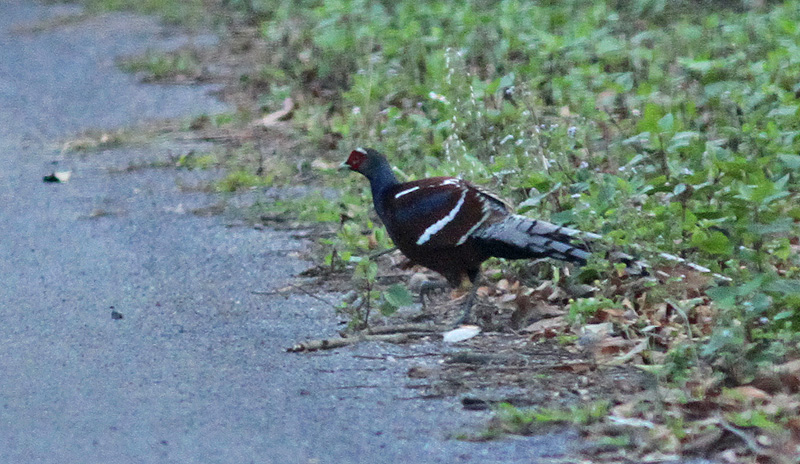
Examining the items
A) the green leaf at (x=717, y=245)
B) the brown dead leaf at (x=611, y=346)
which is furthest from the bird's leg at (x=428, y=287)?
the green leaf at (x=717, y=245)

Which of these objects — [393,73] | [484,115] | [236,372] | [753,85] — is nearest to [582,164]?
[484,115]

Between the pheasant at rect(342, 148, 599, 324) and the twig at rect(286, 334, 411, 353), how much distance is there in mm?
363

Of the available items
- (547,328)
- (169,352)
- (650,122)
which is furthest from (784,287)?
(169,352)

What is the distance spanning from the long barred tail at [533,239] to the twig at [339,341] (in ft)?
1.77

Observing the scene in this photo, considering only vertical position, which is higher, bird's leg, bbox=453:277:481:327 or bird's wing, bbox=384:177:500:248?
bird's wing, bbox=384:177:500:248

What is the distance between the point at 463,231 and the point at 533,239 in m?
0.31

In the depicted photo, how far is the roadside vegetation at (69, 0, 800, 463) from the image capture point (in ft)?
13.5

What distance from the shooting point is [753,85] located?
7.41m

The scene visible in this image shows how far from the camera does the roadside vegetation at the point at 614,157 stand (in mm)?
Answer: 4129

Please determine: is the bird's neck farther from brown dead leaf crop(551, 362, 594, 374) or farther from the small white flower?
the small white flower

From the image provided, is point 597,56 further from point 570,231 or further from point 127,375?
point 127,375

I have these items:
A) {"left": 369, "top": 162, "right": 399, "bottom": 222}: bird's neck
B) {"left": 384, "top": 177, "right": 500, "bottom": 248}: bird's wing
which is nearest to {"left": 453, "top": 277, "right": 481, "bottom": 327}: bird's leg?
{"left": 384, "top": 177, "right": 500, "bottom": 248}: bird's wing

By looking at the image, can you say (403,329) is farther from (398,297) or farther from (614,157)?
(614,157)

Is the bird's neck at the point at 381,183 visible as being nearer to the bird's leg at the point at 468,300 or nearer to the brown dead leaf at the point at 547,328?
the bird's leg at the point at 468,300
